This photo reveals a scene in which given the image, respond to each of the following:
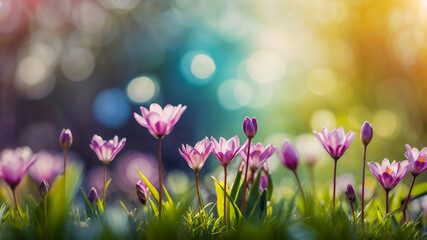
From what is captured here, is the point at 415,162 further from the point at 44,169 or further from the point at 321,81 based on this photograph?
the point at 321,81

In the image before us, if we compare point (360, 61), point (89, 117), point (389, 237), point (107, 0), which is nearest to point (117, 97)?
point (89, 117)

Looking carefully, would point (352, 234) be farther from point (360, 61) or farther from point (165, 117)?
point (360, 61)

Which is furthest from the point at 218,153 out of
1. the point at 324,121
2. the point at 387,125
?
the point at 387,125

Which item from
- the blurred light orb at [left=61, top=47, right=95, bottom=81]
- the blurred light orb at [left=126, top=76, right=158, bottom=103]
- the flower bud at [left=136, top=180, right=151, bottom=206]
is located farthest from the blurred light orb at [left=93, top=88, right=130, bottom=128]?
the flower bud at [left=136, top=180, right=151, bottom=206]

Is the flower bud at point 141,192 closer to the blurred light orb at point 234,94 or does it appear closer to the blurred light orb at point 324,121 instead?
the blurred light orb at point 324,121

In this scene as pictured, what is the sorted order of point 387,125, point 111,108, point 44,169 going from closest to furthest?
point 44,169 → point 387,125 → point 111,108

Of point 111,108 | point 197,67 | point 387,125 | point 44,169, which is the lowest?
point 111,108
